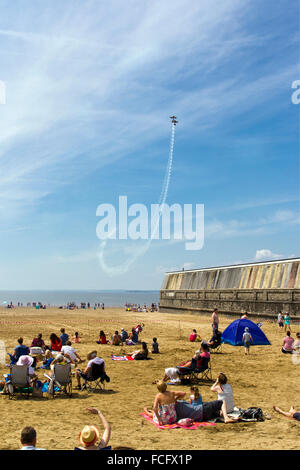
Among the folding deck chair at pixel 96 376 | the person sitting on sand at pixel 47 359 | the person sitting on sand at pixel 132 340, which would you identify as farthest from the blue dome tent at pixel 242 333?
the folding deck chair at pixel 96 376

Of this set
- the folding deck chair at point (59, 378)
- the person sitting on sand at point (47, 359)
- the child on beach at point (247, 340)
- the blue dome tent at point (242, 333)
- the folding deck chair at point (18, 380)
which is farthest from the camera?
the blue dome tent at point (242, 333)

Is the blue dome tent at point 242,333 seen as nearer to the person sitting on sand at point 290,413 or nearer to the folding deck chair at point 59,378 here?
the person sitting on sand at point 290,413

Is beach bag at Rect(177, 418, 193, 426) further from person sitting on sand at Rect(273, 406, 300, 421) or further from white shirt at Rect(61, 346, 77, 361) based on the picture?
white shirt at Rect(61, 346, 77, 361)

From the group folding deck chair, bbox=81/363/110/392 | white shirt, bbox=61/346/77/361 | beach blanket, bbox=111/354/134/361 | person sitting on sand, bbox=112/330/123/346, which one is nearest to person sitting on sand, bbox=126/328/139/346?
person sitting on sand, bbox=112/330/123/346

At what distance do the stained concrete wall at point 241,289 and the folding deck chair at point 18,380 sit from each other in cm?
2690

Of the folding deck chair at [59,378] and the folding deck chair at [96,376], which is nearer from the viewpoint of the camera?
the folding deck chair at [59,378]

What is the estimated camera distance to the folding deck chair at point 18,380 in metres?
10.4

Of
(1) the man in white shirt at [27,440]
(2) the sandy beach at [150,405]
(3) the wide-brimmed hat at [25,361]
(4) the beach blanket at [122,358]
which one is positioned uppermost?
(1) the man in white shirt at [27,440]

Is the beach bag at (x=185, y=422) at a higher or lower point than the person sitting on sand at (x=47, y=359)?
higher

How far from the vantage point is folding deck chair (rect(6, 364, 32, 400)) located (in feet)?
34.2

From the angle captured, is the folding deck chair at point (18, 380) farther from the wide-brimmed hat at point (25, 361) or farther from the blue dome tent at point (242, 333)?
the blue dome tent at point (242, 333)

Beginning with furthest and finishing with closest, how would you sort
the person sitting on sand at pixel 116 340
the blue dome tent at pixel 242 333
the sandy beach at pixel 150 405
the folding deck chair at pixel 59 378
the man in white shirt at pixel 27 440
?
1. the blue dome tent at pixel 242 333
2. the person sitting on sand at pixel 116 340
3. the folding deck chair at pixel 59 378
4. the sandy beach at pixel 150 405
5. the man in white shirt at pixel 27 440

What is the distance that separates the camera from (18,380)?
1048cm

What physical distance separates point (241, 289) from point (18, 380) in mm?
33243
